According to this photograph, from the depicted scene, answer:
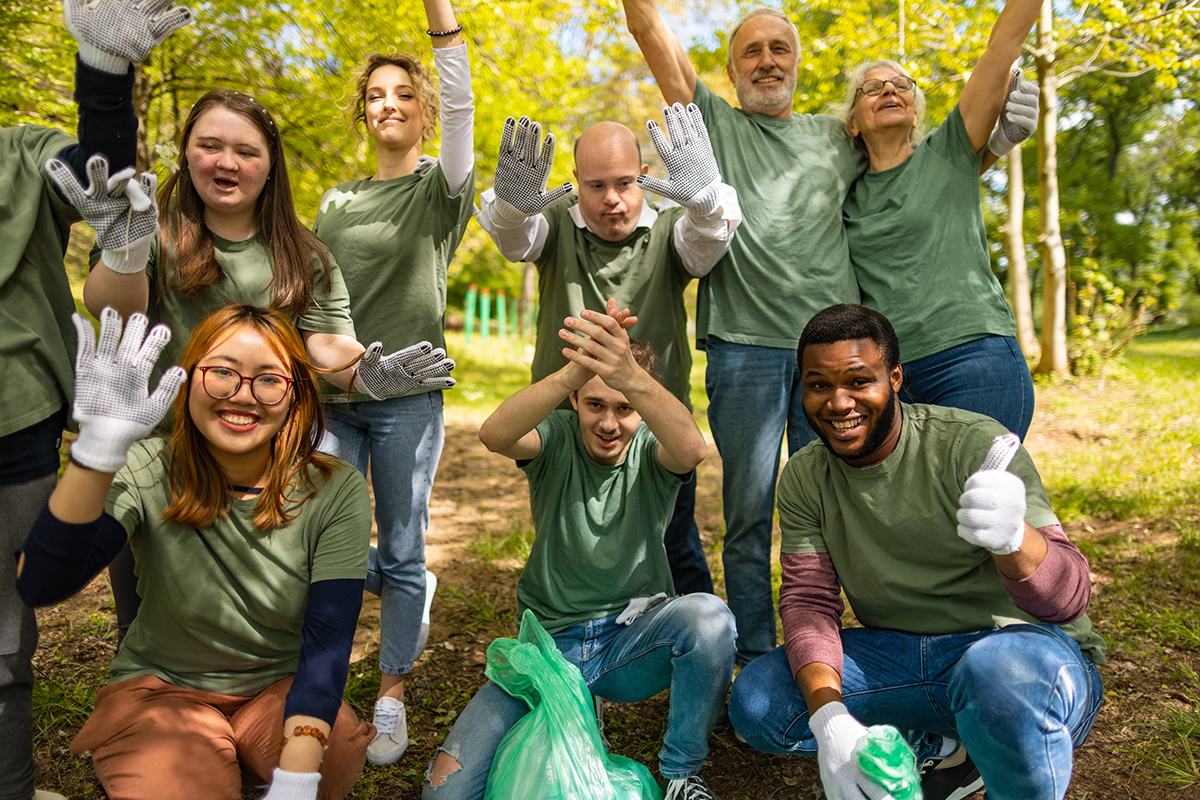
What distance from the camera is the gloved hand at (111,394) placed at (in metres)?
1.47

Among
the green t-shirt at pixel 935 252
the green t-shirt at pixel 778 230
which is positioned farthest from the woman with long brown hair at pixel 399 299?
the green t-shirt at pixel 935 252

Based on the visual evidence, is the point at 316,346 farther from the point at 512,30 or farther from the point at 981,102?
the point at 512,30

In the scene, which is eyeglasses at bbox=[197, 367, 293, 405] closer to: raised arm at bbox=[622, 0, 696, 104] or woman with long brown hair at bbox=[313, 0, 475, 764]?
woman with long brown hair at bbox=[313, 0, 475, 764]

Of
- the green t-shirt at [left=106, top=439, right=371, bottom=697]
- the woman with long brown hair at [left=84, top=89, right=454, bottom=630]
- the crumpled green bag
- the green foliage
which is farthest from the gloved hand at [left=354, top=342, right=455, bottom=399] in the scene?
the green foliage

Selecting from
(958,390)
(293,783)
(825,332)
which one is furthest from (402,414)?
(958,390)

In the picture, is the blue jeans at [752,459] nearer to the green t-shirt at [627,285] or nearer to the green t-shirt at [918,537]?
the green t-shirt at [627,285]

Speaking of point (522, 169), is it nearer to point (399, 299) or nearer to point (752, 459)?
point (399, 299)

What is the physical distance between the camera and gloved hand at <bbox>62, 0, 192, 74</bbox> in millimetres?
1575

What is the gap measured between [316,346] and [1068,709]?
6.50 feet


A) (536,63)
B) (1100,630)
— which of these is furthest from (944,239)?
(536,63)

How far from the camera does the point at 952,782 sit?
208cm

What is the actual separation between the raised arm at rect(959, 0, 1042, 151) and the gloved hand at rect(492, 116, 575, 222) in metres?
1.24

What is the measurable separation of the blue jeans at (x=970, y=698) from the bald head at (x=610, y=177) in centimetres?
139

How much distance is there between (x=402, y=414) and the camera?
2420 mm
